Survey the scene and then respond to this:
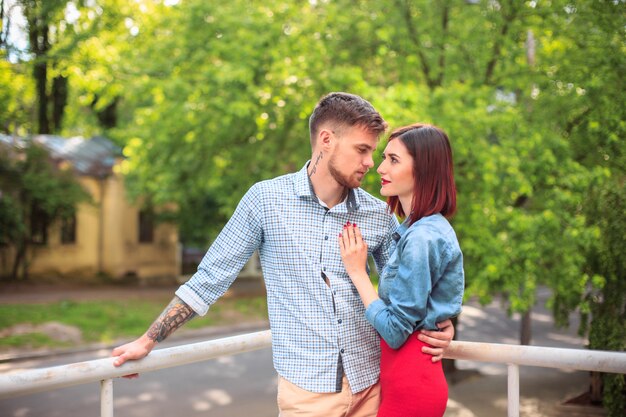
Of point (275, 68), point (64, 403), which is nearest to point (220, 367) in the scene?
point (64, 403)

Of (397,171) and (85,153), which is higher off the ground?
(85,153)

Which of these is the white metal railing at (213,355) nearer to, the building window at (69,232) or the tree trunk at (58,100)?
the building window at (69,232)

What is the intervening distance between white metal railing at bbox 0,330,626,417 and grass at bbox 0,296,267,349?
472 inches

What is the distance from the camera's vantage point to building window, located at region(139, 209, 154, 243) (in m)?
24.8

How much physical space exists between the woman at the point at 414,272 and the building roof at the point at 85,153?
21.3 meters

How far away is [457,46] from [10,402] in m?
9.27

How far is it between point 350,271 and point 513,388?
31.6 inches

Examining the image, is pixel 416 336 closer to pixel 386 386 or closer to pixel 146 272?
pixel 386 386

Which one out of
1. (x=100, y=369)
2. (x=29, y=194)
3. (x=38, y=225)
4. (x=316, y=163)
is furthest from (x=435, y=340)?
(x=38, y=225)

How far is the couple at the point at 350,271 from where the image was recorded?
1.92 meters

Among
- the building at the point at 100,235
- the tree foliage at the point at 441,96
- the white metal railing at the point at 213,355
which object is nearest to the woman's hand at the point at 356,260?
the white metal railing at the point at 213,355

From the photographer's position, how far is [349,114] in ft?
7.16

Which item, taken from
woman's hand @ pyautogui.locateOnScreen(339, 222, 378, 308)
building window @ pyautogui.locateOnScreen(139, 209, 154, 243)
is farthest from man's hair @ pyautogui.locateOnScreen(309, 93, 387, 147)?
building window @ pyautogui.locateOnScreen(139, 209, 154, 243)

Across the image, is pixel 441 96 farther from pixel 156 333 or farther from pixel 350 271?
pixel 156 333
